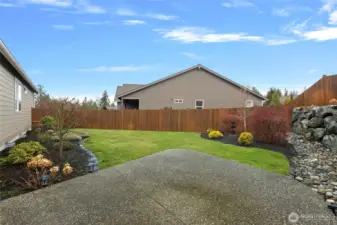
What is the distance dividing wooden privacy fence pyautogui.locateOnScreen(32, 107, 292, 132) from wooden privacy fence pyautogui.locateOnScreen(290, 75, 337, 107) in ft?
15.2

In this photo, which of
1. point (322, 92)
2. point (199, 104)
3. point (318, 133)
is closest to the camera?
point (318, 133)

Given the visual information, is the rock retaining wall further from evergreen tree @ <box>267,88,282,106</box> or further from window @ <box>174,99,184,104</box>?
evergreen tree @ <box>267,88,282,106</box>

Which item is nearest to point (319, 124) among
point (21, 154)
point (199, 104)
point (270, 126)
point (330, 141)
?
point (330, 141)

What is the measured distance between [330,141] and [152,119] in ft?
41.4

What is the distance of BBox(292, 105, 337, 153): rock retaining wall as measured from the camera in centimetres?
874

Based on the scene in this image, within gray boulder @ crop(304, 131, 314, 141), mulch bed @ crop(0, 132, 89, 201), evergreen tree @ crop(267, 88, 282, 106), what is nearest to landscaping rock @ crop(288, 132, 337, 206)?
gray boulder @ crop(304, 131, 314, 141)

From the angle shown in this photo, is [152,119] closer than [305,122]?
No

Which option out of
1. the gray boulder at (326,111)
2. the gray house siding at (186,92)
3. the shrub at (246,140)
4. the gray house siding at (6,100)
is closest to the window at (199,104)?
the gray house siding at (186,92)

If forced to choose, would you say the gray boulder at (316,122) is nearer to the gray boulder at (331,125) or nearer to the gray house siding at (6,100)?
the gray boulder at (331,125)

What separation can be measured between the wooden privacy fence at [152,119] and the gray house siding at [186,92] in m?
3.26

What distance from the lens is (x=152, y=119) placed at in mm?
18688

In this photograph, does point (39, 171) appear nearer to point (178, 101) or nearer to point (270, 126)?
point (270, 126)

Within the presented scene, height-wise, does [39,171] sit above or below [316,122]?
below

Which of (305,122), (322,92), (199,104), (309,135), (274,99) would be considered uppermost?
(274,99)
